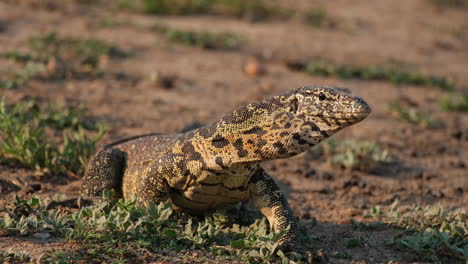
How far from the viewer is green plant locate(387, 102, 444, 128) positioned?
9.21 meters

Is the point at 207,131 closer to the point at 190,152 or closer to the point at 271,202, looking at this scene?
the point at 190,152

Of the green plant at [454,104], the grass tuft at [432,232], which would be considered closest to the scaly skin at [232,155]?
the grass tuft at [432,232]

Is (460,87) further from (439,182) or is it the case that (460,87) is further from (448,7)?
(448,7)

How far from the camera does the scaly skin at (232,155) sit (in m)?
4.30

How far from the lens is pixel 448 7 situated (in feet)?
55.3

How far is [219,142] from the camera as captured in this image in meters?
4.65

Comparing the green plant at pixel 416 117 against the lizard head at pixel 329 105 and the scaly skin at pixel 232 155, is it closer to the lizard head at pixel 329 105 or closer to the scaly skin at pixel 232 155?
the scaly skin at pixel 232 155

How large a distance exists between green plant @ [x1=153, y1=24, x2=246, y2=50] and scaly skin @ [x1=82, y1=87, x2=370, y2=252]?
610 centimetres

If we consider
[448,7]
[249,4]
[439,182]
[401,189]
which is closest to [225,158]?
[401,189]

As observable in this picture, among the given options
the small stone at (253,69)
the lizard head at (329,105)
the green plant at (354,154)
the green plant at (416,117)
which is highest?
the lizard head at (329,105)

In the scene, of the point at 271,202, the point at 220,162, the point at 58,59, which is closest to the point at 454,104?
the point at 271,202

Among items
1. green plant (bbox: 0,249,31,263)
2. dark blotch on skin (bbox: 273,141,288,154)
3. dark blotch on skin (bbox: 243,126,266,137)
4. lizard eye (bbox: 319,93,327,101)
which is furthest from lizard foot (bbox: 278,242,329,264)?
green plant (bbox: 0,249,31,263)

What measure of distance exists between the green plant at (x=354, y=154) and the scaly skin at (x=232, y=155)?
256cm

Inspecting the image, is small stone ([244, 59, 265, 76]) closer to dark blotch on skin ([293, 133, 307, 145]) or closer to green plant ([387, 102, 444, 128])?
green plant ([387, 102, 444, 128])
